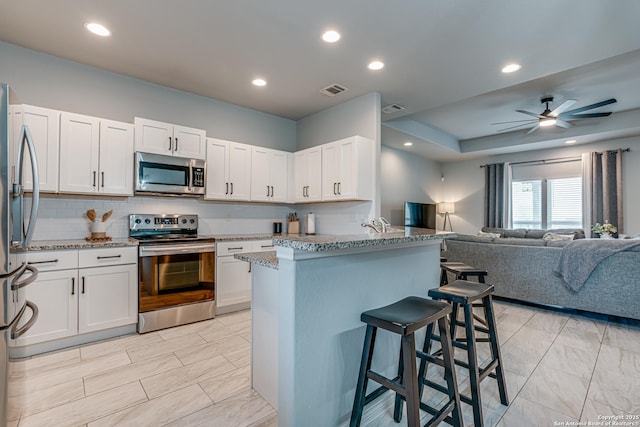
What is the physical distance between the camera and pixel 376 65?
312 cm

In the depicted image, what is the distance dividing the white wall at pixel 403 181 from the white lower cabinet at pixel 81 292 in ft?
14.9

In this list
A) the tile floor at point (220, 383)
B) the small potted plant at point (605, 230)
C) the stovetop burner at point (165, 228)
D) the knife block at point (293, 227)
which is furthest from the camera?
the small potted plant at point (605, 230)

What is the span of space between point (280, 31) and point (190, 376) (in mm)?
2866

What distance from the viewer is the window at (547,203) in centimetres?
641

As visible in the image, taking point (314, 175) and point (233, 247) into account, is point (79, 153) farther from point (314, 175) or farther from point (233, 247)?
point (314, 175)

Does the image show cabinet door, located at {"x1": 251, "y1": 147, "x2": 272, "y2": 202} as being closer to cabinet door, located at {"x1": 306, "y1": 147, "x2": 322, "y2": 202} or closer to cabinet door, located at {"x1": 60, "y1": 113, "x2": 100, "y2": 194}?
cabinet door, located at {"x1": 306, "y1": 147, "x2": 322, "y2": 202}

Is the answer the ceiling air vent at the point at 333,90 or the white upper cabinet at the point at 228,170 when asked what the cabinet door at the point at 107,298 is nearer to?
the white upper cabinet at the point at 228,170

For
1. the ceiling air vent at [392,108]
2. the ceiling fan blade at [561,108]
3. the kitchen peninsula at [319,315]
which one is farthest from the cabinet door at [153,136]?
the ceiling fan blade at [561,108]

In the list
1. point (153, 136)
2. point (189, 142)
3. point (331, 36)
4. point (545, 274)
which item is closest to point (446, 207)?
point (545, 274)

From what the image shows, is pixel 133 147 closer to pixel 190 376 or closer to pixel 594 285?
pixel 190 376

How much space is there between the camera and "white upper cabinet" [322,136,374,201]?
3.69 meters

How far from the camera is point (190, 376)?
225 centimetres

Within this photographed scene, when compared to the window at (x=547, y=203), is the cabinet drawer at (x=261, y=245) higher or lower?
lower

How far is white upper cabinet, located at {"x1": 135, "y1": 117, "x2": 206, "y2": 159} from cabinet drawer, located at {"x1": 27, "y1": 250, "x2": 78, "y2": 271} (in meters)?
1.26
